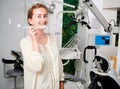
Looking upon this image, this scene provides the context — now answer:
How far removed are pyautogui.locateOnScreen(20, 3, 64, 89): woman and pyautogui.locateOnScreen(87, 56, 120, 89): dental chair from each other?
24.7 inches

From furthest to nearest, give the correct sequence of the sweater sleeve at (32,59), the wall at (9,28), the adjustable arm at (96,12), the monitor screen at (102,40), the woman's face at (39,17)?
the wall at (9,28) → the monitor screen at (102,40) → the adjustable arm at (96,12) → the woman's face at (39,17) → the sweater sleeve at (32,59)

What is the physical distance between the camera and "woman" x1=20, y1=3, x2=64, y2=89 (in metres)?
1.68

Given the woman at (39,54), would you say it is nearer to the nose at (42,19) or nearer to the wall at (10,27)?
the nose at (42,19)

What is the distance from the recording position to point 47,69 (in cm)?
171

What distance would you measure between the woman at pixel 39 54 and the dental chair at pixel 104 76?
0.63 m

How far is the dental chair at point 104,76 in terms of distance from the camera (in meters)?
2.15

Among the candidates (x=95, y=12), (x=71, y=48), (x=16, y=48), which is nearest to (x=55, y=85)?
(x=95, y=12)

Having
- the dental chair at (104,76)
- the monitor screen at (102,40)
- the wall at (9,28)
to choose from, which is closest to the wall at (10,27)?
the wall at (9,28)

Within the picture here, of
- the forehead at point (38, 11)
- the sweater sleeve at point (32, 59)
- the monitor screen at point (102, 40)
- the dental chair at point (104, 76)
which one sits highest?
the forehead at point (38, 11)

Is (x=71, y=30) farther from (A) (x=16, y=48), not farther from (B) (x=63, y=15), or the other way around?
(A) (x=16, y=48)

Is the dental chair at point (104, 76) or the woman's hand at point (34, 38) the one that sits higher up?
the woman's hand at point (34, 38)

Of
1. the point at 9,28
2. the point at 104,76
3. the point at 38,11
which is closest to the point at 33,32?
the point at 38,11

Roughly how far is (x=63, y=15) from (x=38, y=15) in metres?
A: 2.80

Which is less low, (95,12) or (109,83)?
(95,12)
